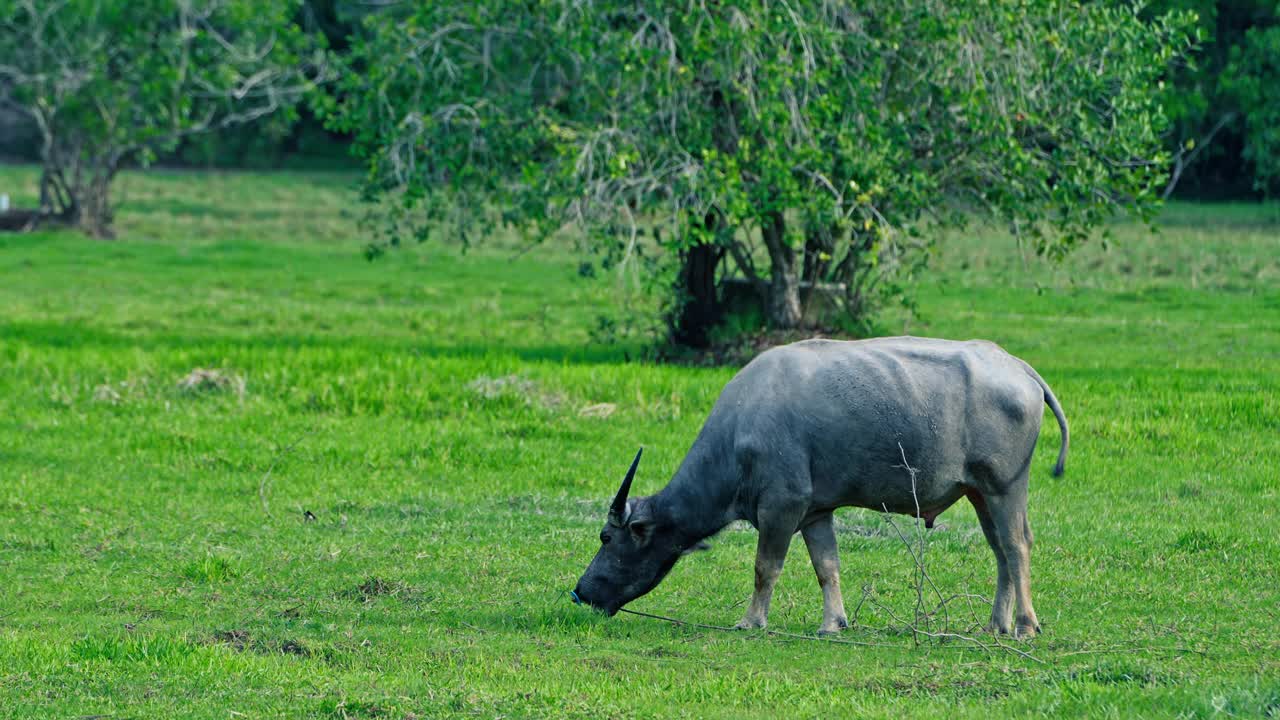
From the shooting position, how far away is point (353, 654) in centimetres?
812

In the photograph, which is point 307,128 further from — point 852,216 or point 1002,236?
point 852,216

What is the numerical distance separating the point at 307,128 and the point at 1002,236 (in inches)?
1617

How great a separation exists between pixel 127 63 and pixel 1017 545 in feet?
103

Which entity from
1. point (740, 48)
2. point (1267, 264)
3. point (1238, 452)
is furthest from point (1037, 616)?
point (1267, 264)

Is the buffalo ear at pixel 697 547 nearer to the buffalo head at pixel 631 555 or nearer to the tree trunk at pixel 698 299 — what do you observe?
the buffalo head at pixel 631 555

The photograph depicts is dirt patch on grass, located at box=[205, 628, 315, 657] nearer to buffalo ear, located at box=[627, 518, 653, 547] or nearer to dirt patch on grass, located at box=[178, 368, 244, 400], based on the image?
buffalo ear, located at box=[627, 518, 653, 547]

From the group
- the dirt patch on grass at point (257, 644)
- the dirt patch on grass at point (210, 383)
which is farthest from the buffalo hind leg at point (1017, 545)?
the dirt patch on grass at point (210, 383)

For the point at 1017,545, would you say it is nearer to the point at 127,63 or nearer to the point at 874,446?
the point at 874,446

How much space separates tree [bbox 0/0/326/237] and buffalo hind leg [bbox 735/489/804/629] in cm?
2646

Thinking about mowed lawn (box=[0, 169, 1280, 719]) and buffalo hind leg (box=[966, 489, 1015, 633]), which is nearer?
mowed lawn (box=[0, 169, 1280, 719])

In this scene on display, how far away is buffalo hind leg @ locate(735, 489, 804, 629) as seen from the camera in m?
8.50

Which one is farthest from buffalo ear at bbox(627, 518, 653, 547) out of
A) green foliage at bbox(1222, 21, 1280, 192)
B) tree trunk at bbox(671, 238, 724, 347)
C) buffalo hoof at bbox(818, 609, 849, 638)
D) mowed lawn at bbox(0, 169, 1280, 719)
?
green foliage at bbox(1222, 21, 1280, 192)

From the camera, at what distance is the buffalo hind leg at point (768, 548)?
850 cm

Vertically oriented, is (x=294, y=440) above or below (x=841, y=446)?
below
